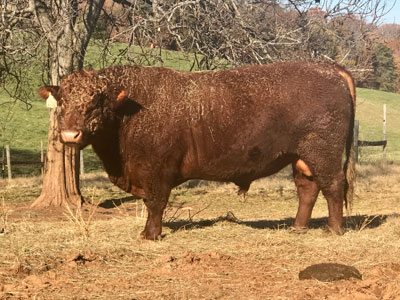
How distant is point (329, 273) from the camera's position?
14.8 feet

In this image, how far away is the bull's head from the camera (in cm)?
578

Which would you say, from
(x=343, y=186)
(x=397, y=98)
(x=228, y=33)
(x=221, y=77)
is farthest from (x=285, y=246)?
(x=397, y=98)

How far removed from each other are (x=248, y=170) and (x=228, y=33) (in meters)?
3.75

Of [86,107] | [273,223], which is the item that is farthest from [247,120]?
[273,223]

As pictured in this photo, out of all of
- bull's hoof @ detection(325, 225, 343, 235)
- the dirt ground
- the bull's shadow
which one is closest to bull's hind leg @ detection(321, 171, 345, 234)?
bull's hoof @ detection(325, 225, 343, 235)

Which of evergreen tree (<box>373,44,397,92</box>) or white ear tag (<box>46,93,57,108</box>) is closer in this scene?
white ear tag (<box>46,93,57,108</box>)

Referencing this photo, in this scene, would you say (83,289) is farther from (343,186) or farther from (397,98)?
(397,98)

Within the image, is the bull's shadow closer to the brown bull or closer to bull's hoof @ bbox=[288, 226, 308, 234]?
bull's hoof @ bbox=[288, 226, 308, 234]

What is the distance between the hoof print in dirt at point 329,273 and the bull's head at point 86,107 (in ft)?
8.37

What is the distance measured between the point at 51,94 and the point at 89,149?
61.8ft

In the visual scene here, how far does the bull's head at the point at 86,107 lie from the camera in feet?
19.0

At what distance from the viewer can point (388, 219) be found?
7.74 meters

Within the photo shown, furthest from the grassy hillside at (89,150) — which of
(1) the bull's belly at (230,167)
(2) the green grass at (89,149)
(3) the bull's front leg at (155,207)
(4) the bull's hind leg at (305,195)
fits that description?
(3) the bull's front leg at (155,207)

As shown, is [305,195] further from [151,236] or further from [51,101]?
[51,101]
